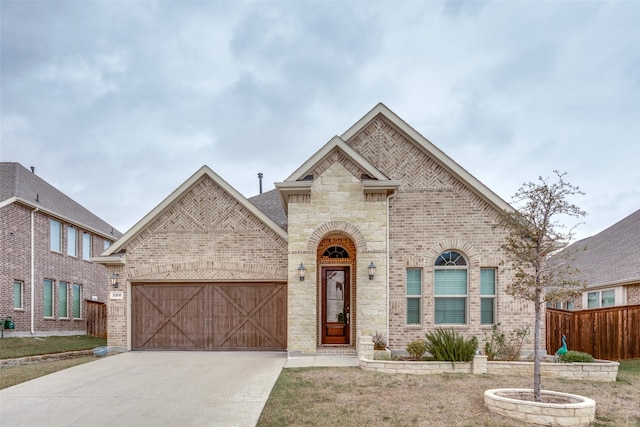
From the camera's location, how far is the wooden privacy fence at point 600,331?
1490 cm

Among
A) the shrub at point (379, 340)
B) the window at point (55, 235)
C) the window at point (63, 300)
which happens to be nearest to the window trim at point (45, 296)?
the window at point (63, 300)

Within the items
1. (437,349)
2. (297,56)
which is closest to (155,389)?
(437,349)

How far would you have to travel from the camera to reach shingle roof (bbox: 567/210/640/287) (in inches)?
752

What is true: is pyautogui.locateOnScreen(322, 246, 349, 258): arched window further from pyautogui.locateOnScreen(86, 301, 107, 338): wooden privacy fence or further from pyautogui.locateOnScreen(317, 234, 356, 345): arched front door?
pyautogui.locateOnScreen(86, 301, 107, 338): wooden privacy fence

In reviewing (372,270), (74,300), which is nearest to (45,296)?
(74,300)

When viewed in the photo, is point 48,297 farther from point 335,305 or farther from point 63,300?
point 335,305

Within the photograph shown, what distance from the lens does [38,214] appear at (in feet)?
68.1

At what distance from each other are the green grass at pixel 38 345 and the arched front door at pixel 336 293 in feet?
30.0

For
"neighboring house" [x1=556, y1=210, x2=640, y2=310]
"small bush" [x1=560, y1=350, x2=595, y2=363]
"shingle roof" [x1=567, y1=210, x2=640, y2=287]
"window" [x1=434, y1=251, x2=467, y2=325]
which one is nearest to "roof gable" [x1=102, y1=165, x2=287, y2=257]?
"window" [x1=434, y1=251, x2=467, y2=325]

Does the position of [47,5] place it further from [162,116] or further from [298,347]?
[298,347]

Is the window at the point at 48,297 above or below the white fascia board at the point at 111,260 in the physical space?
below

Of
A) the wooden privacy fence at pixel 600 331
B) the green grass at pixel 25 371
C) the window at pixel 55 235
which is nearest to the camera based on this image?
the green grass at pixel 25 371

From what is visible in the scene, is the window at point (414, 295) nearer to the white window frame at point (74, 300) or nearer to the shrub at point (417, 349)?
the shrub at point (417, 349)

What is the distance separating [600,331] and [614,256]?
290 inches
